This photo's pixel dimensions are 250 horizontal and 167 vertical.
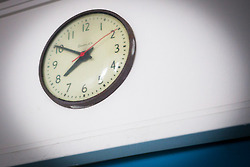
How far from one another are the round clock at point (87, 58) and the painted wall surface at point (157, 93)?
4 centimetres

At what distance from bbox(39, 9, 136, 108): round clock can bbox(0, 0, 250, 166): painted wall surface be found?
45mm

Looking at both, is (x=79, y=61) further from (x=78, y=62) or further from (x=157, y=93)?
(x=157, y=93)

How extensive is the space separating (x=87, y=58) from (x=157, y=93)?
0.38 m

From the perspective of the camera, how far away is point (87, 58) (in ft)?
3.00

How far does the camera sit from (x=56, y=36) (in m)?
1.03

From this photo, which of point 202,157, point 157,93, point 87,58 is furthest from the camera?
point 87,58

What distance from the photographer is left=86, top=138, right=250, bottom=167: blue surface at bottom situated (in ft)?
2.09

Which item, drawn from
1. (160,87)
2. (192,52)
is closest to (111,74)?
(160,87)

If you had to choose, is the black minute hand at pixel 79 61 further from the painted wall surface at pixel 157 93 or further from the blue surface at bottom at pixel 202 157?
the blue surface at bottom at pixel 202 157

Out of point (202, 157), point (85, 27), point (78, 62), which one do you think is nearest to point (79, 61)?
point (78, 62)

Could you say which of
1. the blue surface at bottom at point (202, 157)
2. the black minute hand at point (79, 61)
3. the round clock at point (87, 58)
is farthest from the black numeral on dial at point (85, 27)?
the blue surface at bottom at point (202, 157)

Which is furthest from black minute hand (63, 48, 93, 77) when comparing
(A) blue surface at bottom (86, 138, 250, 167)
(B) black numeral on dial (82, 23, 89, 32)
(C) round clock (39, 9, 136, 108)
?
(A) blue surface at bottom (86, 138, 250, 167)

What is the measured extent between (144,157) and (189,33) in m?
0.56

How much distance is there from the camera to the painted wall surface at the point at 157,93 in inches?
28.4
